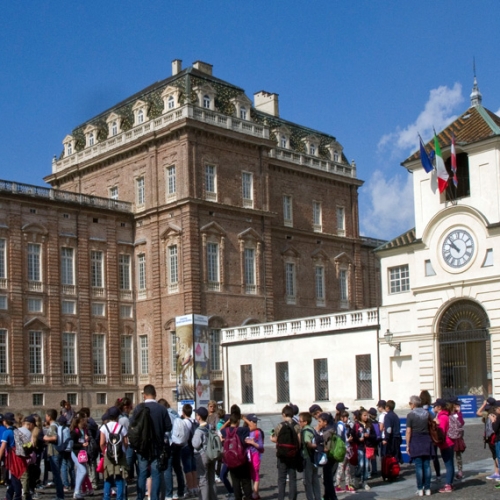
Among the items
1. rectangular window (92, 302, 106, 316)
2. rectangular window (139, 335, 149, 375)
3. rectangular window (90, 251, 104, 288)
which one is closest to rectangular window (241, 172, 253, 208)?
rectangular window (90, 251, 104, 288)

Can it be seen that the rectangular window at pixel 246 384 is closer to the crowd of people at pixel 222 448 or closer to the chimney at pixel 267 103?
the chimney at pixel 267 103

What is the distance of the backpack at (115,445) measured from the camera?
15.1 m

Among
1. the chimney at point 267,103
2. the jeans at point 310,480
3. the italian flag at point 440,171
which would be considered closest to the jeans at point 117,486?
the jeans at point 310,480

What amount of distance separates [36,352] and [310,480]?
37.2 m

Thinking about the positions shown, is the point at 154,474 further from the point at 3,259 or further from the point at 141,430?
the point at 3,259

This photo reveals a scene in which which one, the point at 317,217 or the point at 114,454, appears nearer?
the point at 114,454

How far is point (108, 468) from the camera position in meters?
15.1

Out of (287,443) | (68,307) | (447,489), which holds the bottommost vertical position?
(447,489)

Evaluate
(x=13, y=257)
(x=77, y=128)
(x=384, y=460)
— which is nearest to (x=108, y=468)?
(x=384, y=460)

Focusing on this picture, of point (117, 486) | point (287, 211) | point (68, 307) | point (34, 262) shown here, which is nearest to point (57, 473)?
point (117, 486)

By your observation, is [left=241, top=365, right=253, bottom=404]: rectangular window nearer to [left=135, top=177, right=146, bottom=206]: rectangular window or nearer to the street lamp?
the street lamp

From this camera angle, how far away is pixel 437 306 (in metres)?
35.9

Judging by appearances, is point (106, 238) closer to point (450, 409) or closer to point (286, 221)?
point (286, 221)

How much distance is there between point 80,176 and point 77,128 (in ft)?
14.8
